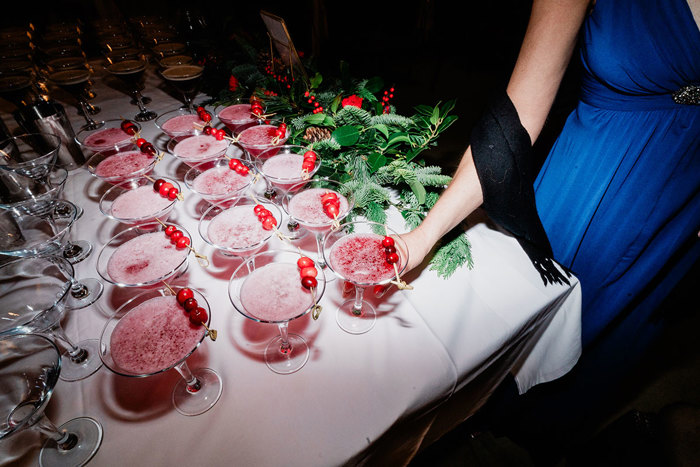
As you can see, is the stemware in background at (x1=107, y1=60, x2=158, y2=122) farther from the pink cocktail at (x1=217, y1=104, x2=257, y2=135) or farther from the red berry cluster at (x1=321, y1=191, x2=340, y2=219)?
the red berry cluster at (x1=321, y1=191, x2=340, y2=219)

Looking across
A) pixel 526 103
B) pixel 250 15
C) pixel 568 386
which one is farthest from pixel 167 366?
pixel 250 15

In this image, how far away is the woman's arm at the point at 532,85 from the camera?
1101mm

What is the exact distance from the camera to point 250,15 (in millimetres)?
5207

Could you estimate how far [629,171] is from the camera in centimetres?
146

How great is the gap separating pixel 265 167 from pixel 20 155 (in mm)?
1403

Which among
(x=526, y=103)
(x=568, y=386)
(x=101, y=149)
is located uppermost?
(x=526, y=103)

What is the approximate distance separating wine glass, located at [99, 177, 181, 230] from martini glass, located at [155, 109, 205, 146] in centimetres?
50

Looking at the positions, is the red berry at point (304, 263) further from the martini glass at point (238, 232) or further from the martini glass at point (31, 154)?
the martini glass at point (31, 154)

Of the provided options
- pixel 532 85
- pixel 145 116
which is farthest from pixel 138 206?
pixel 532 85

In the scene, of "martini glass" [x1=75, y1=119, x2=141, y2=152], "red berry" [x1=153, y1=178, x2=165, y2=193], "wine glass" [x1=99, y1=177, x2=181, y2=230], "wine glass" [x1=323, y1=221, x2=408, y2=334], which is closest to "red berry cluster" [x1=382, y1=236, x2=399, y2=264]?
"wine glass" [x1=323, y1=221, x2=408, y2=334]

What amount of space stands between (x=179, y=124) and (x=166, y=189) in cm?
85

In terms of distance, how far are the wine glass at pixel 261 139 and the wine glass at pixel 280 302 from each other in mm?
836

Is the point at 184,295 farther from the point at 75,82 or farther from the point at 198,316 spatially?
A: the point at 75,82

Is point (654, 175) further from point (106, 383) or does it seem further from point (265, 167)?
point (106, 383)
